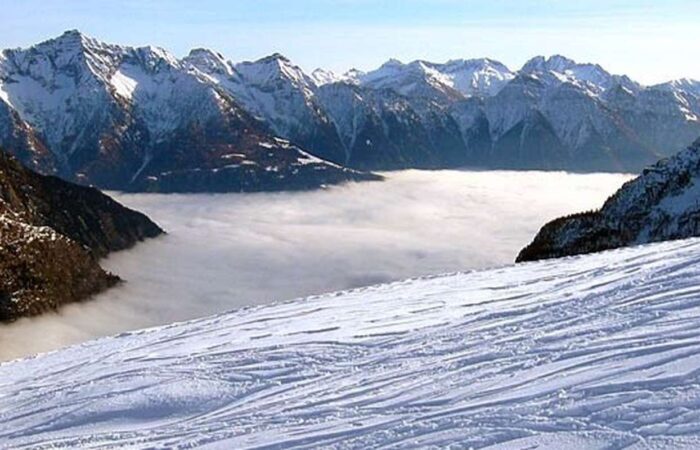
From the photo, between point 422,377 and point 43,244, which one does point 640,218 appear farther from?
point 43,244

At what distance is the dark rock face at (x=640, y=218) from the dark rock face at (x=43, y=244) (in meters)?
93.0

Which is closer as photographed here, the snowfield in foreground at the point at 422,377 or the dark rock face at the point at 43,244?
the snowfield in foreground at the point at 422,377

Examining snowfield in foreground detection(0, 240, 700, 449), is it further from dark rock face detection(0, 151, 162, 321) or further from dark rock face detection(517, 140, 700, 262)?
dark rock face detection(0, 151, 162, 321)

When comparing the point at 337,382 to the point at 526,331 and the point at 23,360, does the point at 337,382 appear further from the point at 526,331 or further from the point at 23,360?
the point at 23,360

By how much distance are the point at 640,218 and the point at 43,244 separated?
110 meters

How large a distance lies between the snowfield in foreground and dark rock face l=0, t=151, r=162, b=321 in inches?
4629

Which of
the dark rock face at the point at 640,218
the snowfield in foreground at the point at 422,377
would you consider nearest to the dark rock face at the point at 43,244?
the dark rock face at the point at 640,218

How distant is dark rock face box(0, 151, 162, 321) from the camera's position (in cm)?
13612

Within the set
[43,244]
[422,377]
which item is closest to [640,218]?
[422,377]

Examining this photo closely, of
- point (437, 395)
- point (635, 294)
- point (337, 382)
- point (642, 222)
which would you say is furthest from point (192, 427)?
point (642, 222)

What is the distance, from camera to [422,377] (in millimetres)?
17062

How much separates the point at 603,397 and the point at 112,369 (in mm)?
14402

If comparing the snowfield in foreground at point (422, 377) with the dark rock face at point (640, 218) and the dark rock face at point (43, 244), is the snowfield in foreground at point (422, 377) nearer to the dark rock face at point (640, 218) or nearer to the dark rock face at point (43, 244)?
the dark rock face at point (640, 218)

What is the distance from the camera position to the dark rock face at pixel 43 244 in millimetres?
136125
